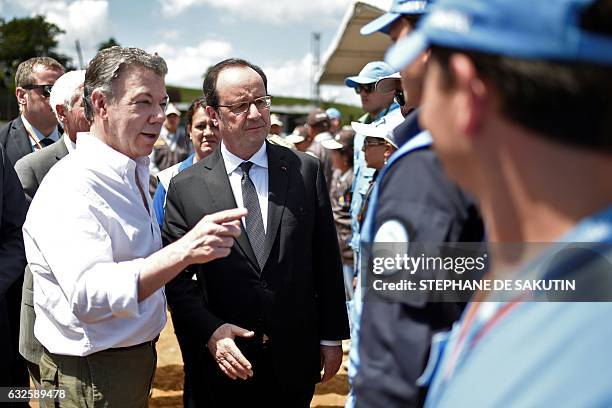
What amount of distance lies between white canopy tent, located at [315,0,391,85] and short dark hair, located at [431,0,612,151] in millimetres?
5613

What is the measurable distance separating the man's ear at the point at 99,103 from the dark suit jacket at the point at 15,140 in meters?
2.45

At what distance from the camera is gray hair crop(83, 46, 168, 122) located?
2.44 meters

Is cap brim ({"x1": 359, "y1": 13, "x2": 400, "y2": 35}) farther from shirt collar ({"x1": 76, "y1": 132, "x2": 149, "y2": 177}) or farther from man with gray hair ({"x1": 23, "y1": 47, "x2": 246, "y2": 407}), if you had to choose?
shirt collar ({"x1": 76, "y1": 132, "x2": 149, "y2": 177})

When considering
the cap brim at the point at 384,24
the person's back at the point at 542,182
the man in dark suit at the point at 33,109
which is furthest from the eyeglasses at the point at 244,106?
the man in dark suit at the point at 33,109

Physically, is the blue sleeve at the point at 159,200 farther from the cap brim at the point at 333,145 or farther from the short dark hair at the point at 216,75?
the cap brim at the point at 333,145

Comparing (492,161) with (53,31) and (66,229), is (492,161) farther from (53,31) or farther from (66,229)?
(53,31)

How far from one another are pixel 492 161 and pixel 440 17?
207 millimetres

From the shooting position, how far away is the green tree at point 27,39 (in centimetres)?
7556

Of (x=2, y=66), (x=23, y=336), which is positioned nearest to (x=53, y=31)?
(x=2, y=66)

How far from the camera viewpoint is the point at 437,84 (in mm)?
820

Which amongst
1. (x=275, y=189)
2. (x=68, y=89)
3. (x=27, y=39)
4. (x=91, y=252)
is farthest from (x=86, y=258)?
(x=27, y=39)

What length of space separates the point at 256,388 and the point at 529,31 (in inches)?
97.7

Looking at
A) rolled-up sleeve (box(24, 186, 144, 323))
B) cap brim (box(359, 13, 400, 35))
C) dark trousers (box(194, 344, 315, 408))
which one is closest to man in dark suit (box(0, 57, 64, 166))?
rolled-up sleeve (box(24, 186, 144, 323))

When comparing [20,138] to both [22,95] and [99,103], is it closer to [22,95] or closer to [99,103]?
[22,95]
